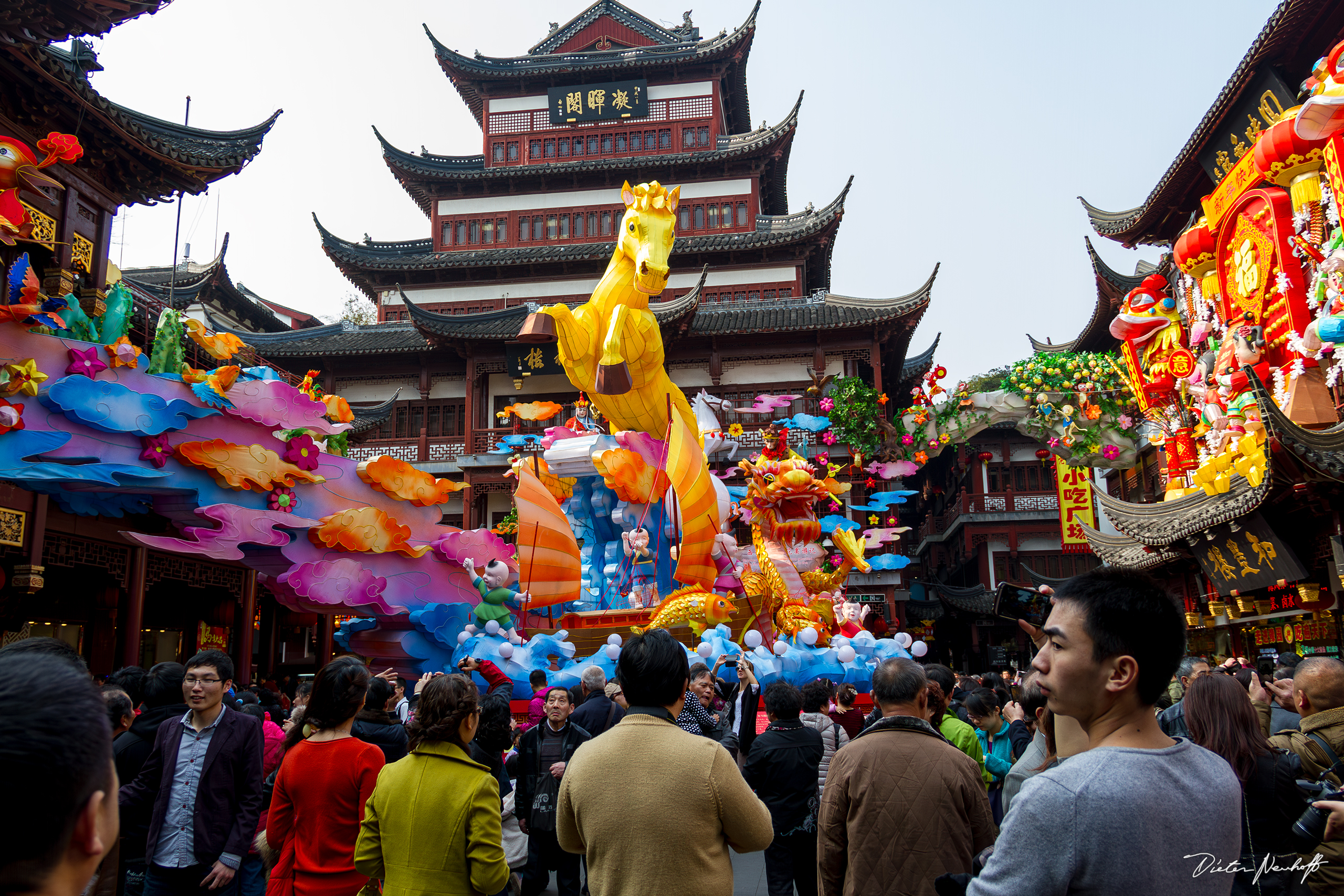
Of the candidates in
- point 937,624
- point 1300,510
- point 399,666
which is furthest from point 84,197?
point 937,624

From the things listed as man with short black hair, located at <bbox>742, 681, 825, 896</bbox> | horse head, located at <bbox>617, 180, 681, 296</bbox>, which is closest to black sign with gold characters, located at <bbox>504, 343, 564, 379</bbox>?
horse head, located at <bbox>617, 180, 681, 296</bbox>

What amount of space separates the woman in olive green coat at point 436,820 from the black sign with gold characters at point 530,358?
59.3ft

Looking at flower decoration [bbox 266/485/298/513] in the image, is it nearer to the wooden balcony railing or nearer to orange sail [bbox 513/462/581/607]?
orange sail [bbox 513/462/581/607]

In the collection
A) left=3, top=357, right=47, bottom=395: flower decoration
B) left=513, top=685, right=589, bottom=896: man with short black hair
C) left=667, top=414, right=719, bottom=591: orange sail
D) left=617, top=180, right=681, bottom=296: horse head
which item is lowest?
left=513, top=685, right=589, bottom=896: man with short black hair

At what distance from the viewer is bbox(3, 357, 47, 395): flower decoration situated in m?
8.15

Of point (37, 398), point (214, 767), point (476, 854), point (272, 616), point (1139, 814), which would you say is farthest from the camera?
point (272, 616)

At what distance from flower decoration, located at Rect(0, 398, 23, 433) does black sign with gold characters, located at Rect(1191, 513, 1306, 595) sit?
39.7ft

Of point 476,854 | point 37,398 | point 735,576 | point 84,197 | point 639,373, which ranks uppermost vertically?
point 84,197

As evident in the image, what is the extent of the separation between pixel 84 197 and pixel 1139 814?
1191cm

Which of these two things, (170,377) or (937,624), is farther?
(937,624)

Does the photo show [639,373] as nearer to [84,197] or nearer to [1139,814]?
[84,197]

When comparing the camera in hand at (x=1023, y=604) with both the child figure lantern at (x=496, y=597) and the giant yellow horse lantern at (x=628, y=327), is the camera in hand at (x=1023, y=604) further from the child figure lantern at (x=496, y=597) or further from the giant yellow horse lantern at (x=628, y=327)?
the giant yellow horse lantern at (x=628, y=327)

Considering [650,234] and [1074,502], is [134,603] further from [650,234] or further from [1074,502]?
[1074,502]

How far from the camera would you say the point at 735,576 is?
11.5 meters
